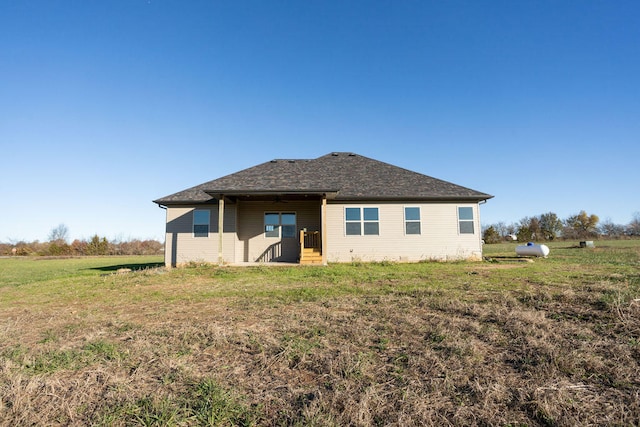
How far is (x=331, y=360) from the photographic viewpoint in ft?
10.5

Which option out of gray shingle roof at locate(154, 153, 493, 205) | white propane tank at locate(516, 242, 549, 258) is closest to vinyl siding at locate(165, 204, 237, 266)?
gray shingle roof at locate(154, 153, 493, 205)

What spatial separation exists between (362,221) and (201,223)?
7349 millimetres

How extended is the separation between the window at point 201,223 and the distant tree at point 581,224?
189 feet

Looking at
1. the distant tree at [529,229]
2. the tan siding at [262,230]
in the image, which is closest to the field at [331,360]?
the tan siding at [262,230]

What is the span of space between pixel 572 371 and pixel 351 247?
11197mm

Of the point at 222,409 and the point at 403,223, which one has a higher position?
the point at 403,223

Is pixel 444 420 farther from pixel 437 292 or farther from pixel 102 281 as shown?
pixel 102 281

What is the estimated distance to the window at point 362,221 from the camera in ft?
46.4

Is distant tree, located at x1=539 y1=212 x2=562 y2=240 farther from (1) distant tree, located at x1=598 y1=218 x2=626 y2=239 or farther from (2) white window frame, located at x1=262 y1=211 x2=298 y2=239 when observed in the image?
(2) white window frame, located at x1=262 y1=211 x2=298 y2=239

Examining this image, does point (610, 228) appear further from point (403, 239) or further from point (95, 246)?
point (95, 246)

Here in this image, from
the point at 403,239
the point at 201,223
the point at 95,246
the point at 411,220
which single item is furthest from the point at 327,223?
the point at 95,246

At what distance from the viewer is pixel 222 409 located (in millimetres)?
2354

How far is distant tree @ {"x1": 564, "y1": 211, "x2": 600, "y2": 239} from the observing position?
50.8 meters

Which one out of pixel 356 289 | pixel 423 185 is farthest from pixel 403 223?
pixel 356 289
